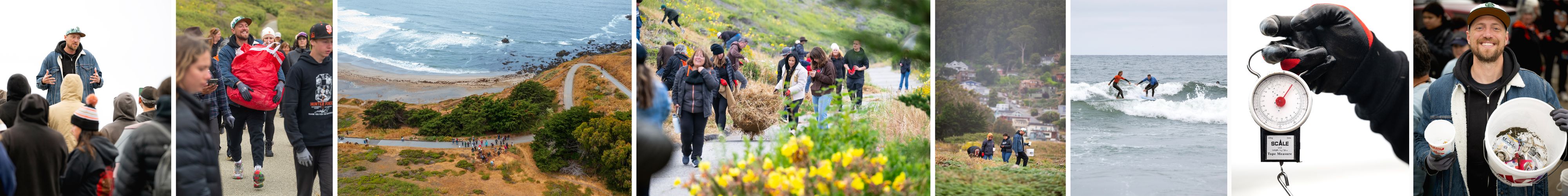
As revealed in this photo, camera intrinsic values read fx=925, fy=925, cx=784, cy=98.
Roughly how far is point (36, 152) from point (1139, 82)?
583 centimetres

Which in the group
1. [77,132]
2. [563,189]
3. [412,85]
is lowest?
[563,189]

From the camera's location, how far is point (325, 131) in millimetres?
4910

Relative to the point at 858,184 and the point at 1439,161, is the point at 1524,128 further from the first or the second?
the point at 858,184

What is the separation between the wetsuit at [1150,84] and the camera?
16.8 ft

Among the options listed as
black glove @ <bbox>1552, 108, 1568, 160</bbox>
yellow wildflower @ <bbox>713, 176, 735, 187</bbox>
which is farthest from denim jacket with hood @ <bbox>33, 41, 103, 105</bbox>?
black glove @ <bbox>1552, 108, 1568, 160</bbox>

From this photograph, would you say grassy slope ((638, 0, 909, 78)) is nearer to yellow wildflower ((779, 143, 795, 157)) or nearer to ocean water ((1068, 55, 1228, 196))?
yellow wildflower ((779, 143, 795, 157))

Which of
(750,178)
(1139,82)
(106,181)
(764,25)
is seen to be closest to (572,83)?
(764,25)

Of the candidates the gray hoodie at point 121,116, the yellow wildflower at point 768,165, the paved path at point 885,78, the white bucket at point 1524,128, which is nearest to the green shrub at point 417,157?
the gray hoodie at point 121,116

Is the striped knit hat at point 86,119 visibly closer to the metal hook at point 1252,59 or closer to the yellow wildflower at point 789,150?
the yellow wildflower at point 789,150

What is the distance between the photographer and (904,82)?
206 inches

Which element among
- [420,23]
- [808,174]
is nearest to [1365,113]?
[808,174]

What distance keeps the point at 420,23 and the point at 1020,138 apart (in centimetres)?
336

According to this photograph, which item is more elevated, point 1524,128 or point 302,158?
point 1524,128

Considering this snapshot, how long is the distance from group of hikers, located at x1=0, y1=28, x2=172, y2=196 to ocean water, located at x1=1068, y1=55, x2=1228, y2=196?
16.2ft
